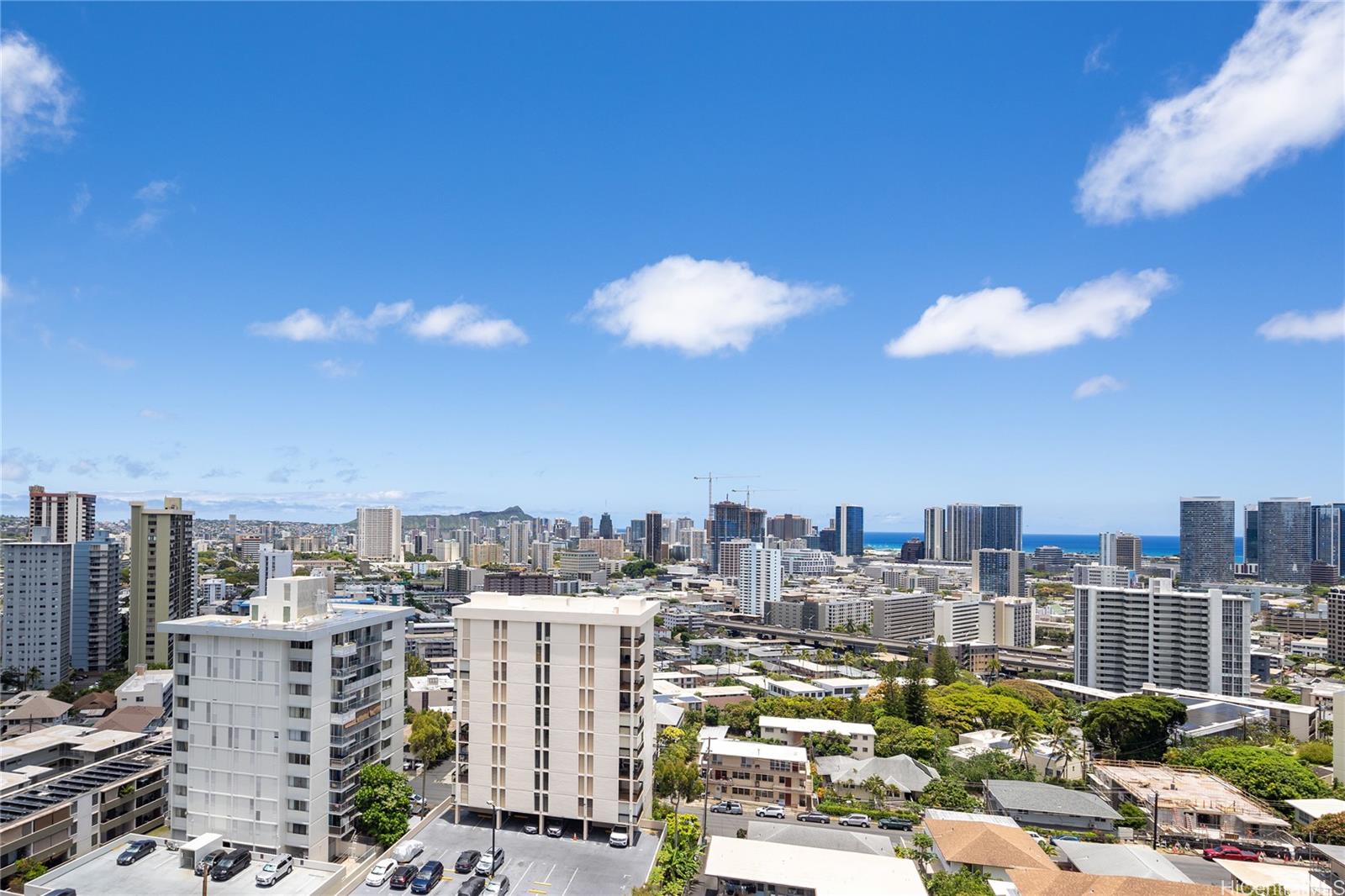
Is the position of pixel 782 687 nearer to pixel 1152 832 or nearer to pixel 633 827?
pixel 1152 832

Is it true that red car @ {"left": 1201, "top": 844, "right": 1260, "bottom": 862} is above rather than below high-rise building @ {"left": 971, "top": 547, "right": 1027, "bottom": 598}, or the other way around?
above

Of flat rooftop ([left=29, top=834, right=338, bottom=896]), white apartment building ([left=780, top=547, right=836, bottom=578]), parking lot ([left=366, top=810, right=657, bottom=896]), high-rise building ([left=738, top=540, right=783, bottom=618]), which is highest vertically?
flat rooftop ([left=29, top=834, right=338, bottom=896])

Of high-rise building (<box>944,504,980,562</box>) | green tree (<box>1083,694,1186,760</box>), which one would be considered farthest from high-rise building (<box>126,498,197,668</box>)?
high-rise building (<box>944,504,980,562</box>)

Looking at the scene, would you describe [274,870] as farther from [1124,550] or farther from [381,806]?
[1124,550]

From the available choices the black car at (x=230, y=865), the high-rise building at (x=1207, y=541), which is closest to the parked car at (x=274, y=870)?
the black car at (x=230, y=865)

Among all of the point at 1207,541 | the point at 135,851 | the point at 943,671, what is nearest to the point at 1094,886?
the point at 135,851

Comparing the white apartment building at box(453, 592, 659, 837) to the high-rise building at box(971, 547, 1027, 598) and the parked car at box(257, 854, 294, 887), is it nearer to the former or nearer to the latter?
the parked car at box(257, 854, 294, 887)

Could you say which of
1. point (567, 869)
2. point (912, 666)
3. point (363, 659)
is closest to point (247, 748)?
point (363, 659)
